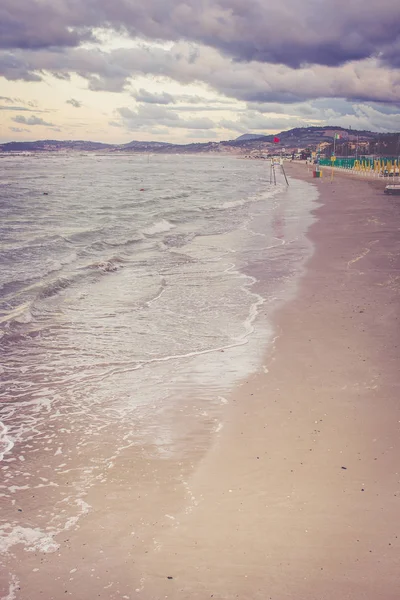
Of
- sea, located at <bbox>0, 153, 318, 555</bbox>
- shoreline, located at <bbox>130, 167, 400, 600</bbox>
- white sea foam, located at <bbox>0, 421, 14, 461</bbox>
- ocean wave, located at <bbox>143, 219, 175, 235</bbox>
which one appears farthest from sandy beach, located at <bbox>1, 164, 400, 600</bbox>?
ocean wave, located at <bbox>143, 219, 175, 235</bbox>

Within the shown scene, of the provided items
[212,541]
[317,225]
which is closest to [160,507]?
[212,541]

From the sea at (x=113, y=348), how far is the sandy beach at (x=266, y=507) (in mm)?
297

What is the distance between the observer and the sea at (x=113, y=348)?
5766 mm

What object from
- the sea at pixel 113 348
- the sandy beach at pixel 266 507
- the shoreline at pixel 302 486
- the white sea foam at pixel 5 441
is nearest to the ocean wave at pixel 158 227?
the sea at pixel 113 348

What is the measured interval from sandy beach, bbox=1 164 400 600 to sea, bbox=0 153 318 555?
0.98 ft

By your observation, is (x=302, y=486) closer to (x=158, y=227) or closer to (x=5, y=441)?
(x=5, y=441)

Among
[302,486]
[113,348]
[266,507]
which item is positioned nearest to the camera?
[266,507]

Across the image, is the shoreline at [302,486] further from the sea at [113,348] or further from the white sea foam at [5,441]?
the white sea foam at [5,441]

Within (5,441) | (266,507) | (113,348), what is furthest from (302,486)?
(113,348)

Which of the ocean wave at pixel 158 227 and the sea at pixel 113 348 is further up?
the ocean wave at pixel 158 227

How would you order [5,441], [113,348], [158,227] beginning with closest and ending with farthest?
[5,441]
[113,348]
[158,227]

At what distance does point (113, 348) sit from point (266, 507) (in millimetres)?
5231

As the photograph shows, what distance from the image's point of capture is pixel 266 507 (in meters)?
4.93

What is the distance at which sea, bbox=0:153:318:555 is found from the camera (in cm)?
577
